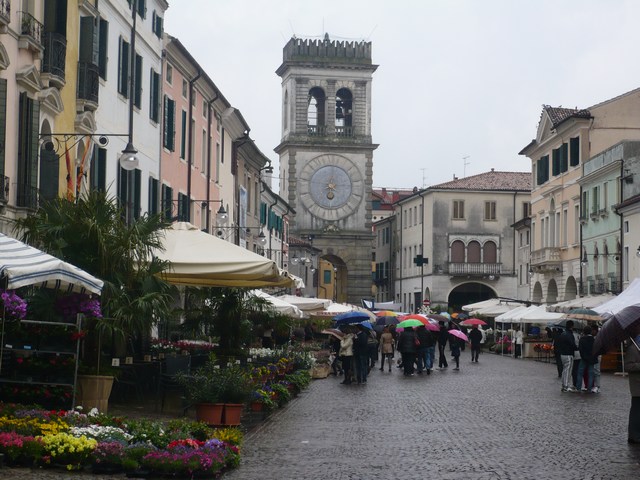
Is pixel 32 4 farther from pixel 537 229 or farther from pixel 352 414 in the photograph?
pixel 537 229

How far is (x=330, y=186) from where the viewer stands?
326 feet

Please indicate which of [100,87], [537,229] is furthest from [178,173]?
[537,229]

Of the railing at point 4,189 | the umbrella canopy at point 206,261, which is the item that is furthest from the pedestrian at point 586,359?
the railing at point 4,189

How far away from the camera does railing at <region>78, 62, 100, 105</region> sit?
2603cm

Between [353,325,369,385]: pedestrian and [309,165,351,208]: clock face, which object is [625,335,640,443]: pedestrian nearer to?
[353,325,369,385]: pedestrian

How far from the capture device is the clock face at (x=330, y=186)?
99.2 meters

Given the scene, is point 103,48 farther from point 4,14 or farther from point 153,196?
point 4,14

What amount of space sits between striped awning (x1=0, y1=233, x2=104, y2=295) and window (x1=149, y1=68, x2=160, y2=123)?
64.7 feet

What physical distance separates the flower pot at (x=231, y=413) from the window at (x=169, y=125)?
19.9 metres

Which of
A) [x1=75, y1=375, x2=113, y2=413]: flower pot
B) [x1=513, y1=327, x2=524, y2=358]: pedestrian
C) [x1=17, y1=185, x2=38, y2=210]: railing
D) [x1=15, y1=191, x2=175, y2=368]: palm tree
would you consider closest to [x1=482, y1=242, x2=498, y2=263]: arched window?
[x1=513, y1=327, x2=524, y2=358]: pedestrian

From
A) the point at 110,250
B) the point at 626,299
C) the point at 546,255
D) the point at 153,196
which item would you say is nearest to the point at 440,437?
the point at 110,250

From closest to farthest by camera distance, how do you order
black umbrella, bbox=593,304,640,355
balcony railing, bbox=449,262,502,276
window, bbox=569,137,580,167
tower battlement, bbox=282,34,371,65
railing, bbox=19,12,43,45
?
black umbrella, bbox=593,304,640,355, railing, bbox=19,12,43,45, window, bbox=569,137,580,167, tower battlement, bbox=282,34,371,65, balcony railing, bbox=449,262,502,276

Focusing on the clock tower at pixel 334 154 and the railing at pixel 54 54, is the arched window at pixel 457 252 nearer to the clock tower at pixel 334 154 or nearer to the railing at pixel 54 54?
the clock tower at pixel 334 154

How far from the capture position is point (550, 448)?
15352 mm
